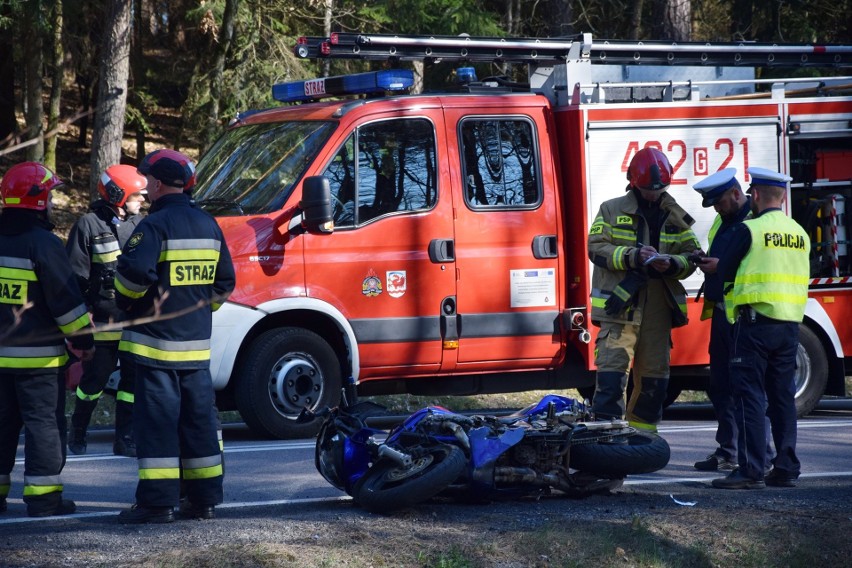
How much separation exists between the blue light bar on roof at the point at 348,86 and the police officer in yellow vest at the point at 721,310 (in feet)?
8.38

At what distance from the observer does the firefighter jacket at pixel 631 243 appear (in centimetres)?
707

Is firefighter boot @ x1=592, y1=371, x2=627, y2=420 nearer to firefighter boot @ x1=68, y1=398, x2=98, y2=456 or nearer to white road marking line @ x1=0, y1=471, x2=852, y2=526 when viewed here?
white road marking line @ x1=0, y1=471, x2=852, y2=526

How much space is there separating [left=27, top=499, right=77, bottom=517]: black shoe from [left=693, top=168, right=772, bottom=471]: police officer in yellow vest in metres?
3.75

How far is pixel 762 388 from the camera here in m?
6.57

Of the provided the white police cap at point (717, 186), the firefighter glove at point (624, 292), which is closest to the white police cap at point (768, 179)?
the white police cap at point (717, 186)

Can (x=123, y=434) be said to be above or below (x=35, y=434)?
below

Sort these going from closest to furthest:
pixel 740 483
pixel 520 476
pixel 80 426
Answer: pixel 520 476 < pixel 740 483 < pixel 80 426

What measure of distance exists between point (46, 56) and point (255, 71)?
3.34 m

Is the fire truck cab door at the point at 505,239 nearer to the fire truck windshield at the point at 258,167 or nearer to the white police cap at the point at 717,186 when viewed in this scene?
the fire truck windshield at the point at 258,167

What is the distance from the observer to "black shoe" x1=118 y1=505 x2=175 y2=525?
18.0 feet

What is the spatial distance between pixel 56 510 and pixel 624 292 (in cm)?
342

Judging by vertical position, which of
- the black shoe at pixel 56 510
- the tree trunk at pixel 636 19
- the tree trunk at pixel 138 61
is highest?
the tree trunk at pixel 636 19

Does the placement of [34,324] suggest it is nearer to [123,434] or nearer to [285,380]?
[123,434]

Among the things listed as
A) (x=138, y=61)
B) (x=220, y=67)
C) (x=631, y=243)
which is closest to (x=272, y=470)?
(x=631, y=243)
